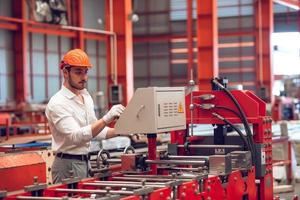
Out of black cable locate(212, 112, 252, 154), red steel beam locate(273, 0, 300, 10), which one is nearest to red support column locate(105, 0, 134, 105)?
red steel beam locate(273, 0, 300, 10)

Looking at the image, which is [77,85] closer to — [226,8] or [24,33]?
[24,33]

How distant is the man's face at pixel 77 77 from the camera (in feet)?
17.4

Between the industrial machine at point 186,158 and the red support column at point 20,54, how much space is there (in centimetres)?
1828

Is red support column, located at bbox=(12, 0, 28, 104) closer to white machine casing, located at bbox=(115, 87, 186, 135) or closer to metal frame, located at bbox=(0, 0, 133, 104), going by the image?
metal frame, located at bbox=(0, 0, 133, 104)

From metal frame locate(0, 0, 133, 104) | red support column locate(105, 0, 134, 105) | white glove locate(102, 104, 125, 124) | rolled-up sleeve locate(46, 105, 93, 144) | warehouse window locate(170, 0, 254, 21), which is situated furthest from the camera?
warehouse window locate(170, 0, 254, 21)

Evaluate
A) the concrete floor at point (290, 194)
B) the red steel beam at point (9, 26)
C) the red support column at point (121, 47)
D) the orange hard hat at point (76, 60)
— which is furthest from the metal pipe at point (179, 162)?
the red steel beam at point (9, 26)

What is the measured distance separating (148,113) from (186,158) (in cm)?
80

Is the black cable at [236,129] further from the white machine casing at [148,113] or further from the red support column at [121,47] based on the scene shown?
the red support column at [121,47]

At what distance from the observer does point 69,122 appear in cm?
516

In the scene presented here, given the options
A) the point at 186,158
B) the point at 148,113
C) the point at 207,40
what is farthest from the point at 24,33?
the point at 148,113

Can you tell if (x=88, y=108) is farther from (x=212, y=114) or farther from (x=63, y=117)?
(x=212, y=114)

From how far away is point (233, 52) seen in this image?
2959 centimetres

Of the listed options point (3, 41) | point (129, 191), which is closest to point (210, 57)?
point (3, 41)

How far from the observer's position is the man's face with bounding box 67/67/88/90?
5289 mm
